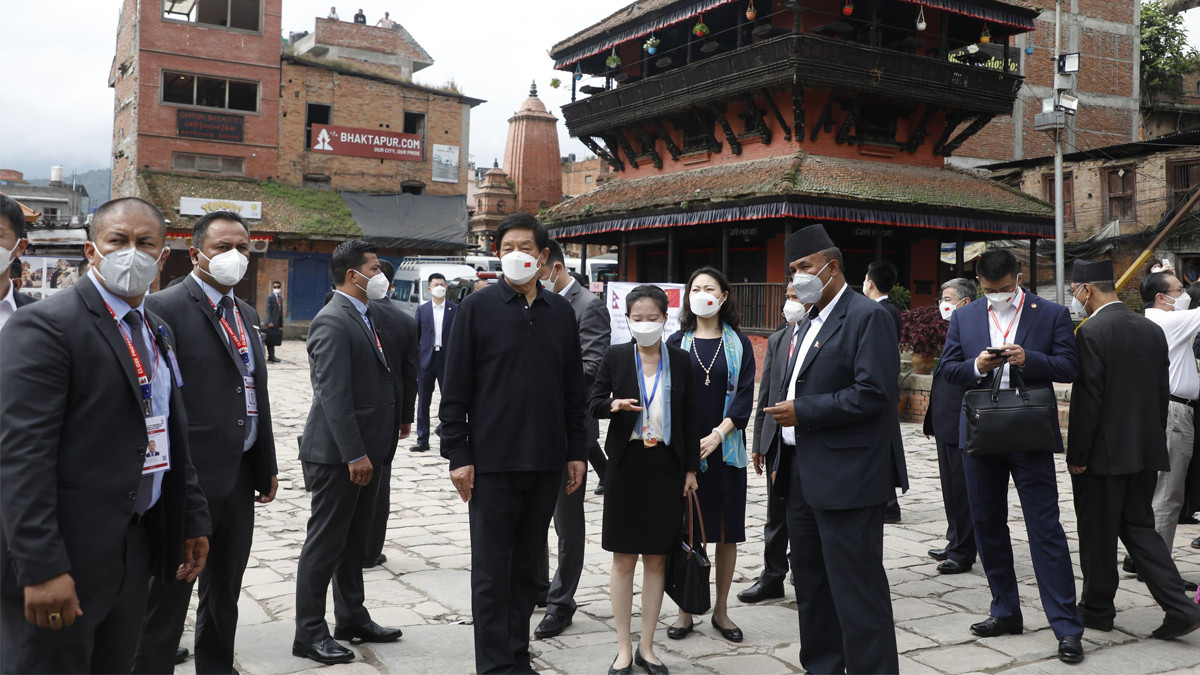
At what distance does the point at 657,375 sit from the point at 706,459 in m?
0.74

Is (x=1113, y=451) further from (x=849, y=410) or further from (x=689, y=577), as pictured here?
(x=689, y=577)

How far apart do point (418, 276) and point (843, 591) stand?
81.7 feet

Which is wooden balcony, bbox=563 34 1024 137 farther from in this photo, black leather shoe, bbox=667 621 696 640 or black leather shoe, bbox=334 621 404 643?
black leather shoe, bbox=334 621 404 643

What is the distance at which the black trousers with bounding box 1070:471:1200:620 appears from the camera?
5090 millimetres

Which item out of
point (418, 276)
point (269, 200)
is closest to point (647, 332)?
point (418, 276)

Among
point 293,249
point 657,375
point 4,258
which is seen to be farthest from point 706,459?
point 293,249

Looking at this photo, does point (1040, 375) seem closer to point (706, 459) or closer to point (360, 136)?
point (706, 459)

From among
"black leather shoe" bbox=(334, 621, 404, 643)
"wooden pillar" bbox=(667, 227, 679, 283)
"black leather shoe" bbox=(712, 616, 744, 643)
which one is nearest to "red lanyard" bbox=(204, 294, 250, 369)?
"black leather shoe" bbox=(334, 621, 404, 643)

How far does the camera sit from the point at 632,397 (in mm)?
4586

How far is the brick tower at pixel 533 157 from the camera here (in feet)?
168

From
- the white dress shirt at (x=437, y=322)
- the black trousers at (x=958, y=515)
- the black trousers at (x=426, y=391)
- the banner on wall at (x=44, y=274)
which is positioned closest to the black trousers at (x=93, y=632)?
the black trousers at (x=958, y=515)

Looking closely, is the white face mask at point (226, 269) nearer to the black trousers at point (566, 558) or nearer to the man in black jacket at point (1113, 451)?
the black trousers at point (566, 558)

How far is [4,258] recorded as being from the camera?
316 cm

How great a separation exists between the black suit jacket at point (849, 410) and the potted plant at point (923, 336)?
381 inches
